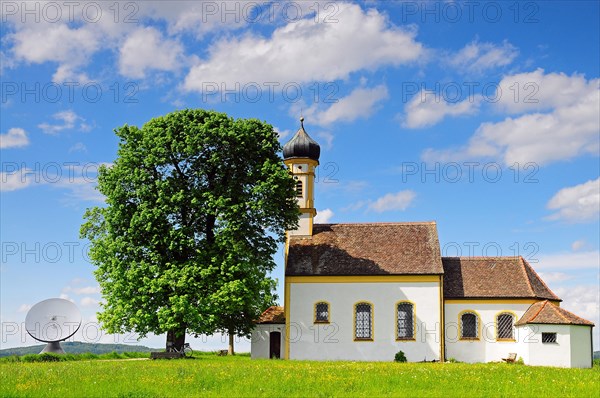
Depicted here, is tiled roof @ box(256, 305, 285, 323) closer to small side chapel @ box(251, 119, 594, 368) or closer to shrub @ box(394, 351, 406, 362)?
small side chapel @ box(251, 119, 594, 368)

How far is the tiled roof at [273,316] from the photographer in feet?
149

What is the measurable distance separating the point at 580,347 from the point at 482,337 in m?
5.72

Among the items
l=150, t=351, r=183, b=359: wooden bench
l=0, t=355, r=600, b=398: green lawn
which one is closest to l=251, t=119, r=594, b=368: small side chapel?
l=150, t=351, r=183, b=359: wooden bench

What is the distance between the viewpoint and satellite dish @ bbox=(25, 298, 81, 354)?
147ft

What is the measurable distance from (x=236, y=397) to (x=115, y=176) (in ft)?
78.0

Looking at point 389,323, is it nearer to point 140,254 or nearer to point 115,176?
point 140,254

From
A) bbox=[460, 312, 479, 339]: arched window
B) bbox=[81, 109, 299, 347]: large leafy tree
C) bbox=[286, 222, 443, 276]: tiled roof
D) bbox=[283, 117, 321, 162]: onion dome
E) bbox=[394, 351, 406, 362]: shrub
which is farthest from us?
bbox=[283, 117, 321, 162]: onion dome

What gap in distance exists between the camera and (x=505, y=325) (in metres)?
43.7

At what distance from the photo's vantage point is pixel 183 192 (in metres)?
40.3

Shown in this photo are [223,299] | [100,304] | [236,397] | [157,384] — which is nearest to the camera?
[236,397]

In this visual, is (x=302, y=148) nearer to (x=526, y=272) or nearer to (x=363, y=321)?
(x=363, y=321)

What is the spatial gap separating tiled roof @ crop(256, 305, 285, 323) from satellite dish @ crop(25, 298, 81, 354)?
1196 centimetres

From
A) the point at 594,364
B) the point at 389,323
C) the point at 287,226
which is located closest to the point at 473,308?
the point at 389,323

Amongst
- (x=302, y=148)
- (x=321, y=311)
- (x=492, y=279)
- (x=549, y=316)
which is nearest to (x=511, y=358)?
(x=549, y=316)
